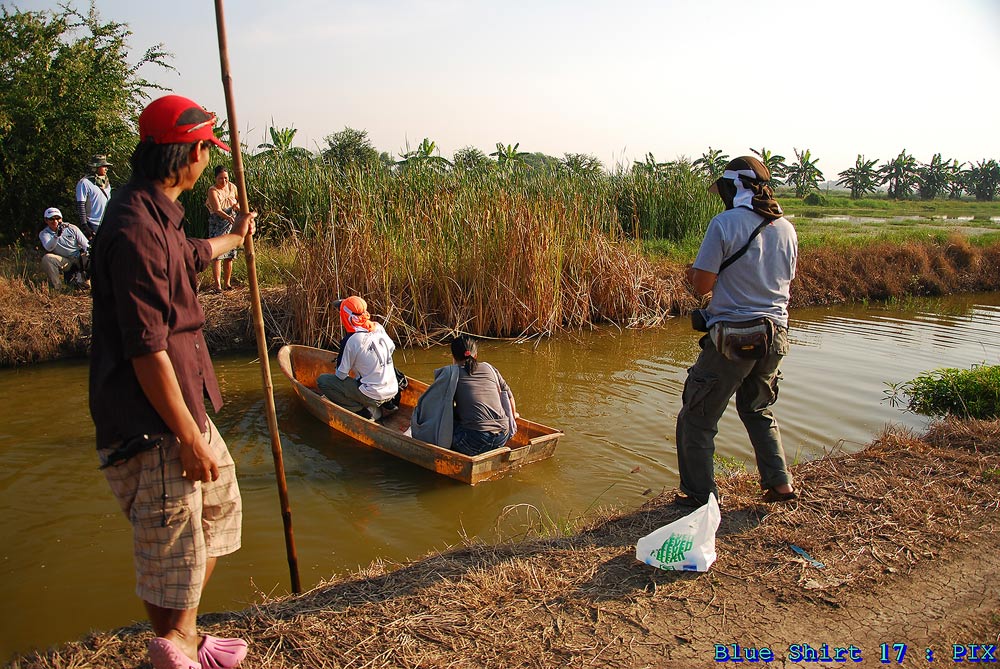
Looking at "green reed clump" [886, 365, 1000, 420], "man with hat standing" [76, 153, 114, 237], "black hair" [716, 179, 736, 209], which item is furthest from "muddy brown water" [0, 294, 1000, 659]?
"man with hat standing" [76, 153, 114, 237]

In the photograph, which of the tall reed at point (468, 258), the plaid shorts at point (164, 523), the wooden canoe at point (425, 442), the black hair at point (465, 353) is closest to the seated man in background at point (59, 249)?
the tall reed at point (468, 258)

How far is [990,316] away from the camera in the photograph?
13172 mm

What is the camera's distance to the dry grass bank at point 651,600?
104 inches

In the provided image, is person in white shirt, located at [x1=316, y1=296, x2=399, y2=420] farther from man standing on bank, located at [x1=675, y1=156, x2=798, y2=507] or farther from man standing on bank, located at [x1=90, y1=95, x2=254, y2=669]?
man standing on bank, located at [x1=90, y1=95, x2=254, y2=669]

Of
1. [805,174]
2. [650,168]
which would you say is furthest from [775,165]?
[650,168]

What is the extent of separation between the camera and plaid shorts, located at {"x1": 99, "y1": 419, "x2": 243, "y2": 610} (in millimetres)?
2115

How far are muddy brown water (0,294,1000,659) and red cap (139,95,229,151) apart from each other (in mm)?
2080

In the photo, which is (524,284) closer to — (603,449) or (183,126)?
(603,449)

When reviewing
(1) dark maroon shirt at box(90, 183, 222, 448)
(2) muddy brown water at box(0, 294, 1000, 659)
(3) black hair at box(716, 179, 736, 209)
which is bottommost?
(2) muddy brown water at box(0, 294, 1000, 659)

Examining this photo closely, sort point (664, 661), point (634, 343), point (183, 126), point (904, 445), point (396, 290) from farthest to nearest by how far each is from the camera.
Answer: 1. point (634, 343)
2. point (396, 290)
3. point (904, 445)
4. point (664, 661)
5. point (183, 126)

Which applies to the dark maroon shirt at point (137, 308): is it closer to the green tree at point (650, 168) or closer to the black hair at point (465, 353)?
the black hair at point (465, 353)

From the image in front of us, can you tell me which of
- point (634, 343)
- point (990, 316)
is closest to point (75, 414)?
point (634, 343)

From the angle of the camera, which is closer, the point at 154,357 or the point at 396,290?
the point at 154,357

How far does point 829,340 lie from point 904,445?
253 inches
